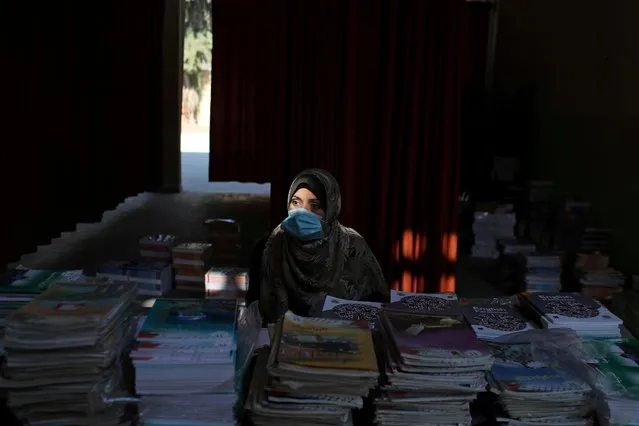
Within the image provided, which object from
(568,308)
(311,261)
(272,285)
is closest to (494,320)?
(568,308)

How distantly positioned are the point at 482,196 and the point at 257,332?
6000 mm

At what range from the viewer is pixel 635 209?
475 cm

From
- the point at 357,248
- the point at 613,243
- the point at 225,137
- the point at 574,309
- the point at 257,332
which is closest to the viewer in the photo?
the point at 257,332

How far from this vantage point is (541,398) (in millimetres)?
1260

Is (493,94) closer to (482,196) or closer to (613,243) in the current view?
(482,196)

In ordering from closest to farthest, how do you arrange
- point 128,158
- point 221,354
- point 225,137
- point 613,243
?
point 221,354
point 613,243
point 128,158
point 225,137

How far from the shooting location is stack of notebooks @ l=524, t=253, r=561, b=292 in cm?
515

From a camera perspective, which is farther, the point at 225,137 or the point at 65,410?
the point at 225,137

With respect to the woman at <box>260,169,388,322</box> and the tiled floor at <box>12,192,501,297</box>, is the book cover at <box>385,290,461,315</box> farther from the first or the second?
the tiled floor at <box>12,192,501,297</box>

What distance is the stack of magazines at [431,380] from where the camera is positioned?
1.19 m

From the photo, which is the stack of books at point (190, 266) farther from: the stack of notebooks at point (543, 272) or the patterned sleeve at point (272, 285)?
the stack of notebooks at point (543, 272)

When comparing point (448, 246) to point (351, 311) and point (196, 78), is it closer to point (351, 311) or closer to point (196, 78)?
point (351, 311)

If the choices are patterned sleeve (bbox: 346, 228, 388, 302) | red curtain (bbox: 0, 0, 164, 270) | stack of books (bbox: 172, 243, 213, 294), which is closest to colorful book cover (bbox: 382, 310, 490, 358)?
patterned sleeve (bbox: 346, 228, 388, 302)

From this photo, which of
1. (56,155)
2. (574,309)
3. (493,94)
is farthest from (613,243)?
(56,155)
